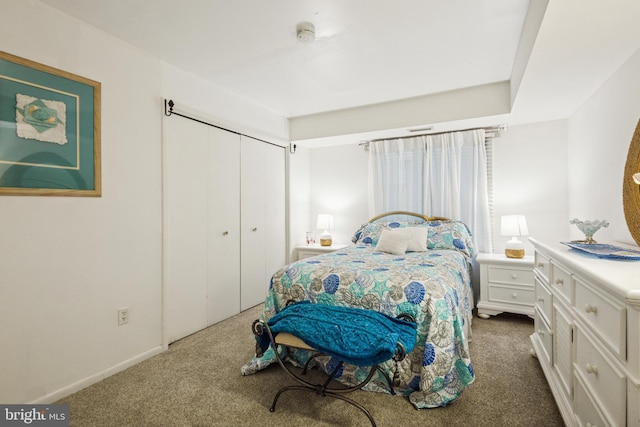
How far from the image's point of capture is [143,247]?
243 cm

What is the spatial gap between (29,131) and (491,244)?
4.15 meters

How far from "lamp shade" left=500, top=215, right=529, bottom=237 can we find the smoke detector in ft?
8.59

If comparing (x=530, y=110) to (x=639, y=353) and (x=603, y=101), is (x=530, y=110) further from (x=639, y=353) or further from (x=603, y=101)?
(x=639, y=353)

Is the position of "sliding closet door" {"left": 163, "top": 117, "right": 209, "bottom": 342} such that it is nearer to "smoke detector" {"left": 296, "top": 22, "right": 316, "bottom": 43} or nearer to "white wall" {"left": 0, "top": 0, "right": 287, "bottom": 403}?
"white wall" {"left": 0, "top": 0, "right": 287, "bottom": 403}

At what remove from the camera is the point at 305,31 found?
215 cm

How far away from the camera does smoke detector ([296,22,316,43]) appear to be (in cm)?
212

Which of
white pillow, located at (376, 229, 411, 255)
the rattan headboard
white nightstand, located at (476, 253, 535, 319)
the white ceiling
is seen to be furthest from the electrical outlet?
white nightstand, located at (476, 253, 535, 319)

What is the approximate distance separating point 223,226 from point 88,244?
51.3 inches

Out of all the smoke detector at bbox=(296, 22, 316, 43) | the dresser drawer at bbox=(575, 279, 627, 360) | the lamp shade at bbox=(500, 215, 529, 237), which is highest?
the smoke detector at bbox=(296, 22, 316, 43)

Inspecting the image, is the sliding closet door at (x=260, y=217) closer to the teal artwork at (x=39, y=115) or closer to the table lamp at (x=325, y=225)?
the table lamp at (x=325, y=225)

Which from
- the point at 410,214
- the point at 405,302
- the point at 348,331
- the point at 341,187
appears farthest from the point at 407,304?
the point at 341,187

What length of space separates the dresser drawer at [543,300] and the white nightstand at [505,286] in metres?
0.86

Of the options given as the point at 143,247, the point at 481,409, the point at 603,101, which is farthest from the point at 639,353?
the point at 143,247

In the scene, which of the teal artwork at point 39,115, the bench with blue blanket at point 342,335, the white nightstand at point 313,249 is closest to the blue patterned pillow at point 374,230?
the white nightstand at point 313,249
